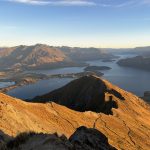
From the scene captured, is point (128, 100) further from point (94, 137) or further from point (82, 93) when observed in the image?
point (94, 137)

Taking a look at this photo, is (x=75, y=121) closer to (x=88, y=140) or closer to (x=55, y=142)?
(x=88, y=140)

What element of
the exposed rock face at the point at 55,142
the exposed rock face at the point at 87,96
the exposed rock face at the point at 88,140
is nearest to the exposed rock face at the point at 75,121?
the exposed rock face at the point at 87,96

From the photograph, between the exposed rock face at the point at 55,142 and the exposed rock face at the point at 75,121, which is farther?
the exposed rock face at the point at 75,121

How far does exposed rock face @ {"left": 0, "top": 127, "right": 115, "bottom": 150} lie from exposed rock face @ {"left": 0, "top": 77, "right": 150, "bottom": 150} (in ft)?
55.7

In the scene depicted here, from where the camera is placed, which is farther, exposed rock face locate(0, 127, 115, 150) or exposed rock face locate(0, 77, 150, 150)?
exposed rock face locate(0, 77, 150, 150)

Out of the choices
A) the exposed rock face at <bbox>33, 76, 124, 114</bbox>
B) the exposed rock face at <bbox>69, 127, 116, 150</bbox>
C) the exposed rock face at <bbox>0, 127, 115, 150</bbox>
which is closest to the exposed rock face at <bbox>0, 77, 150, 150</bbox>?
the exposed rock face at <bbox>33, 76, 124, 114</bbox>

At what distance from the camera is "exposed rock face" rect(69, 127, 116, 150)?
2595 centimetres

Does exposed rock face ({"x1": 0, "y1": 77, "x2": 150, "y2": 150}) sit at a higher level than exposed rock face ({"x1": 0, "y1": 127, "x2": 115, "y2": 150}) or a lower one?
lower

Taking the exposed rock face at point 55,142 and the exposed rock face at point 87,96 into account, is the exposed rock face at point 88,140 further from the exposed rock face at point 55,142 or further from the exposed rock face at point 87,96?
the exposed rock face at point 87,96

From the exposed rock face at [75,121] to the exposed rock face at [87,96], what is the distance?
6.35 m

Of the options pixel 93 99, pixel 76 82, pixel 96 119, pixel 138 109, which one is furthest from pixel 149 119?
pixel 76 82

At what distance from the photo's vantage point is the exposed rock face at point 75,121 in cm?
5085

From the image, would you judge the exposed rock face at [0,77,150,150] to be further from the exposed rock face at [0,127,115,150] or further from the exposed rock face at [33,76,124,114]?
the exposed rock face at [0,127,115,150]

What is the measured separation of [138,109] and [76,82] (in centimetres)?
4189
